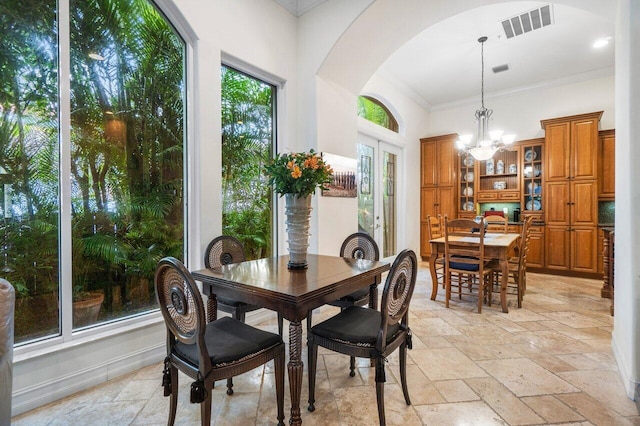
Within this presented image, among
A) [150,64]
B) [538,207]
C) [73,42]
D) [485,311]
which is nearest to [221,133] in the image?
[150,64]

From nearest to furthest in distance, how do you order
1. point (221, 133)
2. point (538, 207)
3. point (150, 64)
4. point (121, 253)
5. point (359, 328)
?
point (359, 328) → point (121, 253) → point (150, 64) → point (221, 133) → point (538, 207)

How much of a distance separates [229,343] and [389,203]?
4.92 meters

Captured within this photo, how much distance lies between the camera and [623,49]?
7.18ft

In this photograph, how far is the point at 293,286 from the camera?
1678 mm

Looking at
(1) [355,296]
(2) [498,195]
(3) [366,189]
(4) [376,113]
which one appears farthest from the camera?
(2) [498,195]

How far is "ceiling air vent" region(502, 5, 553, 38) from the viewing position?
3.64 m

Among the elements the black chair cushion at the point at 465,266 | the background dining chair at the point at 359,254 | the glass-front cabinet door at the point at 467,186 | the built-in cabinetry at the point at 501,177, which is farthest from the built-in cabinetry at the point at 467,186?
the background dining chair at the point at 359,254

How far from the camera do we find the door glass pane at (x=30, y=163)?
6.26 ft

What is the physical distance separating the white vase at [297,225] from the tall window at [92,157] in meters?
1.24

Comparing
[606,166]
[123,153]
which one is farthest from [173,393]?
[606,166]

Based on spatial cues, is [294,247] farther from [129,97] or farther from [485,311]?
[485,311]

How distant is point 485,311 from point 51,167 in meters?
4.25

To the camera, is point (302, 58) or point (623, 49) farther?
point (302, 58)

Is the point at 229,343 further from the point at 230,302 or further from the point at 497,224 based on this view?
the point at 497,224
